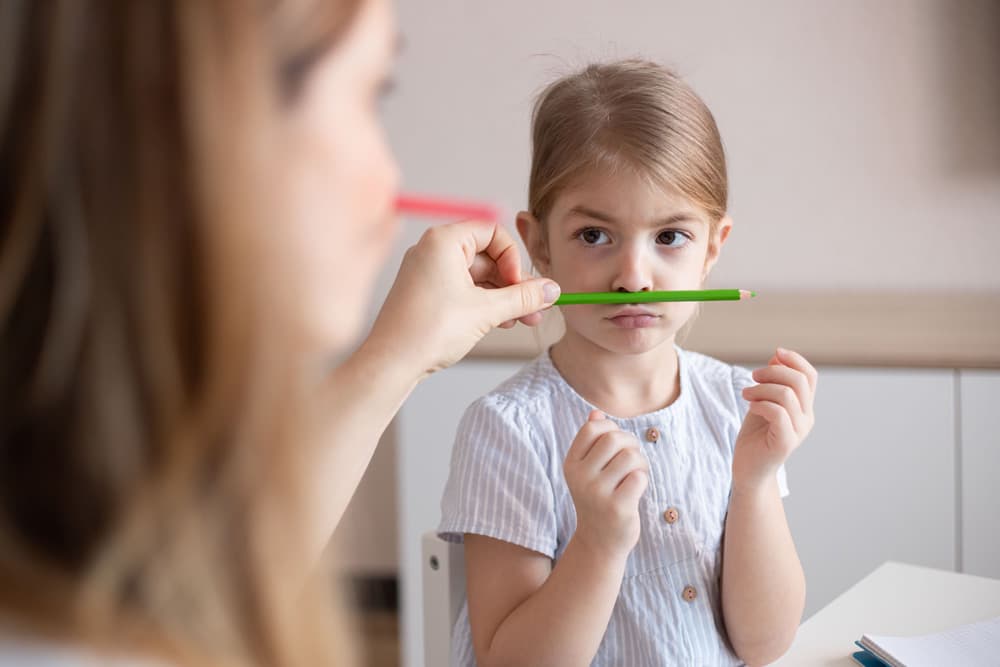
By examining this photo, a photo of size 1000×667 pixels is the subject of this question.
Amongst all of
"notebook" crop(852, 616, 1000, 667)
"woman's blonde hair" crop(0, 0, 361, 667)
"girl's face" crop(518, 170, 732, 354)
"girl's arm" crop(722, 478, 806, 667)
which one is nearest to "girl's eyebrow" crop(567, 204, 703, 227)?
"girl's face" crop(518, 170, 732, 354)

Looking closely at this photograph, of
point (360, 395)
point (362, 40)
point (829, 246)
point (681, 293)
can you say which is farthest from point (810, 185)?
point (362, 40)

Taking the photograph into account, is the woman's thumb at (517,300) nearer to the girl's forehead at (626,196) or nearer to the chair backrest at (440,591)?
the girl's forehead at (626,196)

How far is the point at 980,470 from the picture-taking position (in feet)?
5.69

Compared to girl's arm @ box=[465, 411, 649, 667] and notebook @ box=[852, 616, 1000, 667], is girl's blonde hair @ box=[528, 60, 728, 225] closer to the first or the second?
girl's arm @ box=[465, 411, 649, 667]

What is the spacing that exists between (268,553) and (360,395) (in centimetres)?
40

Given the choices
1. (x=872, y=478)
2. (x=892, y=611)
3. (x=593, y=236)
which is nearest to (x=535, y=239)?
(x=593, y=236)

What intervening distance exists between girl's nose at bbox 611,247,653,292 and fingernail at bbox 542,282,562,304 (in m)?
0.06

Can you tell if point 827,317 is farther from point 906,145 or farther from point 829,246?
point 906,145

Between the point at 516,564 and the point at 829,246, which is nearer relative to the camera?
the point at 516,564

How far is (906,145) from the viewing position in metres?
1.88

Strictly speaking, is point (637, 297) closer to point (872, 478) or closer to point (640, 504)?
point (640, 504)

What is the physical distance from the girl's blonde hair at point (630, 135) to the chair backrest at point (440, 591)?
1.09 ft

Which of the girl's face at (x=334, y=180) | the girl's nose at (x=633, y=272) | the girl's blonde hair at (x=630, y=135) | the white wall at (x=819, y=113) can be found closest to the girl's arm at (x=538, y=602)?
the girl's nose at (x=633, y=272)

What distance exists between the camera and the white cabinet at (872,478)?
1.75 meters
